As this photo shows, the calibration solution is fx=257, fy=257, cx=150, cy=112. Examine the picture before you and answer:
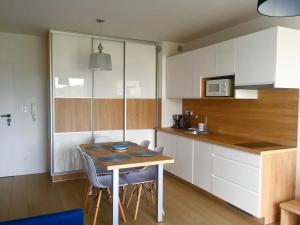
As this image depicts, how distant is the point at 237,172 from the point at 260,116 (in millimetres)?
846

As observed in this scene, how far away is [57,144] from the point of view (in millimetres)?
4094

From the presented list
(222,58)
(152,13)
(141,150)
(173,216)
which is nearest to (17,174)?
(141,150)

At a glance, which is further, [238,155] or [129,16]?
[129,16]

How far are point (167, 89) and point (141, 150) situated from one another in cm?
182

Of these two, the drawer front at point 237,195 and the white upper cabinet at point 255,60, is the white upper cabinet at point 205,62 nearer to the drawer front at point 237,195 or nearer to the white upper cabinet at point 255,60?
the white upper cabinet at point 255,60

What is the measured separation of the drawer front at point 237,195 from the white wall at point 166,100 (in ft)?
5.69

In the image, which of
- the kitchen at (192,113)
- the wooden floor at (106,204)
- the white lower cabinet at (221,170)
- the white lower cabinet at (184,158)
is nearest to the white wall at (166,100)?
the kitchen at (192,113)

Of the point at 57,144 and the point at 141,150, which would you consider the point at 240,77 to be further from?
the point at 57,144

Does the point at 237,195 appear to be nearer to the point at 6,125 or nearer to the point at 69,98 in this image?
the point at 69,98

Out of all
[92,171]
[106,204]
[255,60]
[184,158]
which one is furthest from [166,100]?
[92,171]

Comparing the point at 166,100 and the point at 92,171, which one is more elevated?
the point at 166,100

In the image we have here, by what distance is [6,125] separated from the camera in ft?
14.1

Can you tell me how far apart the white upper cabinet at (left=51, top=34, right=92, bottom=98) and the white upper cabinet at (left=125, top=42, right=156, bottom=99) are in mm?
695

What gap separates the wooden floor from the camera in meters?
2.90
